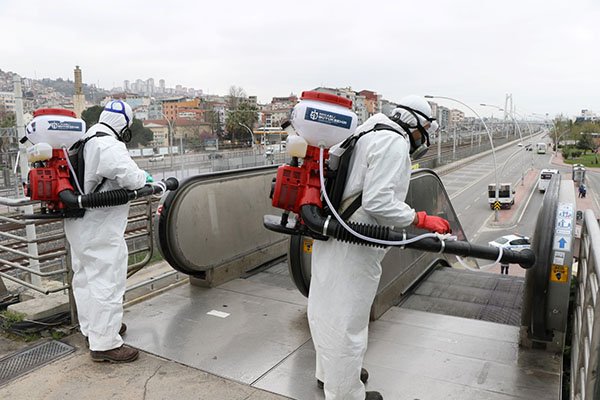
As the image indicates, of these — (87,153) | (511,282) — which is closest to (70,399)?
(87,153)

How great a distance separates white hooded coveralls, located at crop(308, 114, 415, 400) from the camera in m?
2.72

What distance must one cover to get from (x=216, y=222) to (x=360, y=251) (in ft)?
10.0

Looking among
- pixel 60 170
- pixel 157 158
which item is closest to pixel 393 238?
pixel 60 170

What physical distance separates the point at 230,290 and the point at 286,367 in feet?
5.98

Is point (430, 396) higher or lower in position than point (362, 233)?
lower

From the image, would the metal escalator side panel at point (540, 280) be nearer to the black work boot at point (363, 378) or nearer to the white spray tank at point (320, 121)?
the black work boot at point (363, 378)

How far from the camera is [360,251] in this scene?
2850 mm

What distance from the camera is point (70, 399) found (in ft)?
10.4

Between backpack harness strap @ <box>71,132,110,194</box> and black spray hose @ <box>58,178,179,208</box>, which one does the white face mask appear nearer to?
black spray hose @ <box>58,178,179,208</box>

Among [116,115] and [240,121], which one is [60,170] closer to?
[116,115]

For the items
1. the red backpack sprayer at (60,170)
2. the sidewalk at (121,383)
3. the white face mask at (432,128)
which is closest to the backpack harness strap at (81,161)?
the red backpack sprayer at (60,170)

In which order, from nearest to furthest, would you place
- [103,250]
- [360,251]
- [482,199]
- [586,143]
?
[360,251]
[103,250]
[482,199]
[586,143]

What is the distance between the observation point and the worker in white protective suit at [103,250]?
367cm

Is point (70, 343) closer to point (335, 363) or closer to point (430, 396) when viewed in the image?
point (335, 363)
